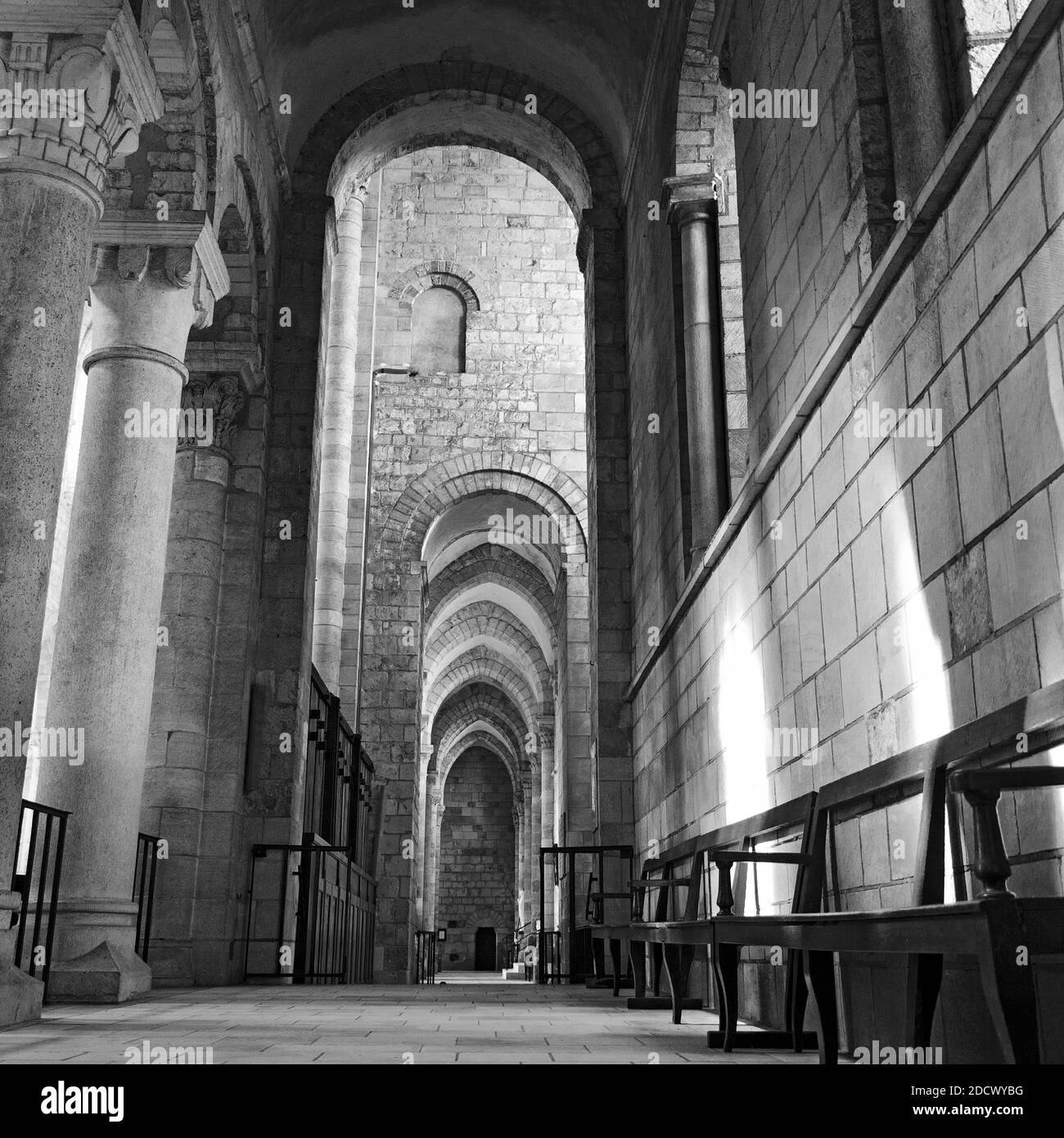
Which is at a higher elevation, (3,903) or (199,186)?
(199,186)

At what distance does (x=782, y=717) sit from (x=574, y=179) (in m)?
7.58

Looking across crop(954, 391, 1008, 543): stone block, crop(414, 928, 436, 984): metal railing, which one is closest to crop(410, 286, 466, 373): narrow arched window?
crop(414, 928, 436, 984): metal railing

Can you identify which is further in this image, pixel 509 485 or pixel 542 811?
pixel 542 811

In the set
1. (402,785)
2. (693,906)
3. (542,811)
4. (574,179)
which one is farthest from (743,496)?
(542,811)

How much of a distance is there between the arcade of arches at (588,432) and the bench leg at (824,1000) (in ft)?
1.09

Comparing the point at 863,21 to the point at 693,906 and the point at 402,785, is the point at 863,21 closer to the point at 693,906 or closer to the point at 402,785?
the point at 693,906

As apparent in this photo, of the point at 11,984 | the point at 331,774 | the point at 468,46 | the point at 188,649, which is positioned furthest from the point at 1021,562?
the point at 468,46

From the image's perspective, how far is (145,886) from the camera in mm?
7262

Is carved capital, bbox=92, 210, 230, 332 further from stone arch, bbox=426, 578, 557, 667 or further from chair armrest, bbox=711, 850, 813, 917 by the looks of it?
stone arch, bbox=426, 578, 557, 667

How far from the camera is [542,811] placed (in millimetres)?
24297

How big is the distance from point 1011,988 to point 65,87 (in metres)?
4.73

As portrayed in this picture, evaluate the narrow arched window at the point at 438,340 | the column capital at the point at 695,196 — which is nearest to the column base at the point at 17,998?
the column capital at the point at 695,196

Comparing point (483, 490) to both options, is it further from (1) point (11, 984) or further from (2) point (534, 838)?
(2) point (534, 838)
